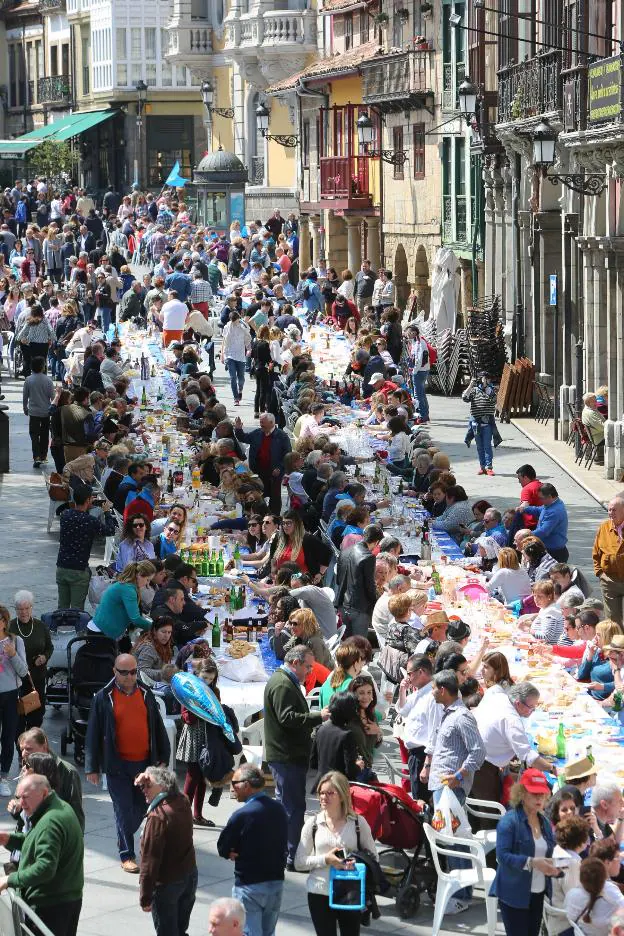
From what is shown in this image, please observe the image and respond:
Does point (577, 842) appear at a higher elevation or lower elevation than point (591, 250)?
lower

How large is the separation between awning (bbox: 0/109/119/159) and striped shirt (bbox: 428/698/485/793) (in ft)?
205

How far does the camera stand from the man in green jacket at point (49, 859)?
968 cm

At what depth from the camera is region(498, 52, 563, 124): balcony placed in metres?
30.8

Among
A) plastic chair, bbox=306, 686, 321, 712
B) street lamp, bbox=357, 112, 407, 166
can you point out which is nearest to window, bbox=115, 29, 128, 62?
street lamp, bbox=357, 112, 407, 166

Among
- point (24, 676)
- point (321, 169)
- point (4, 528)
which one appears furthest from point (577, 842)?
point (321, 169)

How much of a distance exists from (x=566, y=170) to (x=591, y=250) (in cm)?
307

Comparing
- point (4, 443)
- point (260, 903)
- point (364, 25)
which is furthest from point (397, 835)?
point (364, 25)

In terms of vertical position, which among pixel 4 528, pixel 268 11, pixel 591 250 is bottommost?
pixel 4 528

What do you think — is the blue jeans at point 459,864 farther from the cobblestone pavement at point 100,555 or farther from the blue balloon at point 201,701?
the blue balloon at point 201,701

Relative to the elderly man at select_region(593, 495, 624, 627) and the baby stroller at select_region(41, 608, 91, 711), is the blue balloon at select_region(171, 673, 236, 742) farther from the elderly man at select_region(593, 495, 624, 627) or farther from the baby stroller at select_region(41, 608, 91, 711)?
the elderly man at select_region(593, 495, 624, 627)

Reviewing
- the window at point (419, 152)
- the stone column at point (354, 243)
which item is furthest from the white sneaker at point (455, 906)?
the stone column at point (354, 243)

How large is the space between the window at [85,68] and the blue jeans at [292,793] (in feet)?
238

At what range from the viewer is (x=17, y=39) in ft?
310

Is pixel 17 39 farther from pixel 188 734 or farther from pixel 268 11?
pixel 188 734
